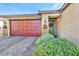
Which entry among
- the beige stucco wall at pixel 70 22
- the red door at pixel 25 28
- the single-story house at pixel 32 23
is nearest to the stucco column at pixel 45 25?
the single-story house at pixel 32 23

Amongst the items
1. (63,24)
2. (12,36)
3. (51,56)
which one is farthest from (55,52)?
(63,24)

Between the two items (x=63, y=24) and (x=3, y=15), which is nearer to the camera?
(x=3, y=15)

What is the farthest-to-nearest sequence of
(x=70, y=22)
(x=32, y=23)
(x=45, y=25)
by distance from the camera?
(x=70, y=22) < (x=32, y=23) < (x=45, y=25)

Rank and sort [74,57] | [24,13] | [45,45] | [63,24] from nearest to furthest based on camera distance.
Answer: [74,57]
[45,45]
[24,13]
[63,24]

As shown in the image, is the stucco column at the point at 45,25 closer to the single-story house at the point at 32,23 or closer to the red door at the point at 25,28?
the single-story house at the point at 32,23

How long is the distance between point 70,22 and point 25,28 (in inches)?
66.9

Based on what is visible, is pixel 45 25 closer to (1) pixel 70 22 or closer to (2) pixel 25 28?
(2) pixel 25 28

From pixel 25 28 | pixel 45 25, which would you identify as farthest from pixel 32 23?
pixel 45 25

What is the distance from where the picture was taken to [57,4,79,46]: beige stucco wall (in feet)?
15.9

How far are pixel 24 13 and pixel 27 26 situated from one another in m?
0.48

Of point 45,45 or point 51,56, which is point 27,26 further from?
point 51,56

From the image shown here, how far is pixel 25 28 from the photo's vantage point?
178 inches

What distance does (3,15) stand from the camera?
429 centimetres

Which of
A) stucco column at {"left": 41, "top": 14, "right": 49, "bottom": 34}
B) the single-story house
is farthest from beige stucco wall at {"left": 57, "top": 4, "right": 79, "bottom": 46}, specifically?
stucco column at {"left": 41, "top": 14, "right": 49, "bottom": 34}
